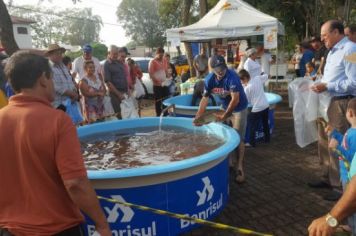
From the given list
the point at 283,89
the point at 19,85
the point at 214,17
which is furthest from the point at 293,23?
the point at 19,85

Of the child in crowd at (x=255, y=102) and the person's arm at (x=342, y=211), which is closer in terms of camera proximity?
the person's arm at (x=342, y=211)

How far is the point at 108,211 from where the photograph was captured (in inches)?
135

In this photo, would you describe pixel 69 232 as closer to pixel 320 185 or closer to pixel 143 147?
pixel 143 147

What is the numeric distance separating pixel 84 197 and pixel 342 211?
4.37ft

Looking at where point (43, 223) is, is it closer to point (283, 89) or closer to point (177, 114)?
point (177, 114)

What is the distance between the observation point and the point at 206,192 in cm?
381

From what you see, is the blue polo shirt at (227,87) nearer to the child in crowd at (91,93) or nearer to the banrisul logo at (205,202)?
the banrisul logo at (205,202)

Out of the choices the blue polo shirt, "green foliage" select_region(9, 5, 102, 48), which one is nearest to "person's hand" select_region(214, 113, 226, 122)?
the blue polo shirt

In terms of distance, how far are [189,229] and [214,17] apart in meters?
7.74

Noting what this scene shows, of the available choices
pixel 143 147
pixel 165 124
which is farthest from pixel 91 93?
pixel 143 147

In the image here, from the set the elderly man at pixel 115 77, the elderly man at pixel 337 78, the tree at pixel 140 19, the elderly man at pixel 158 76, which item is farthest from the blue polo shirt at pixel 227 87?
the tree at pixel 140 19

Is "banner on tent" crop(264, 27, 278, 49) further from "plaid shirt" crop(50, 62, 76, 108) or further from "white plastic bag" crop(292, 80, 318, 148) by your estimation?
"plaid shirt" crop(50, 62, 76, 108)

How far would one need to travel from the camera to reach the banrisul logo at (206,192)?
374cm

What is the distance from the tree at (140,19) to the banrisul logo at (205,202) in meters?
62.2
